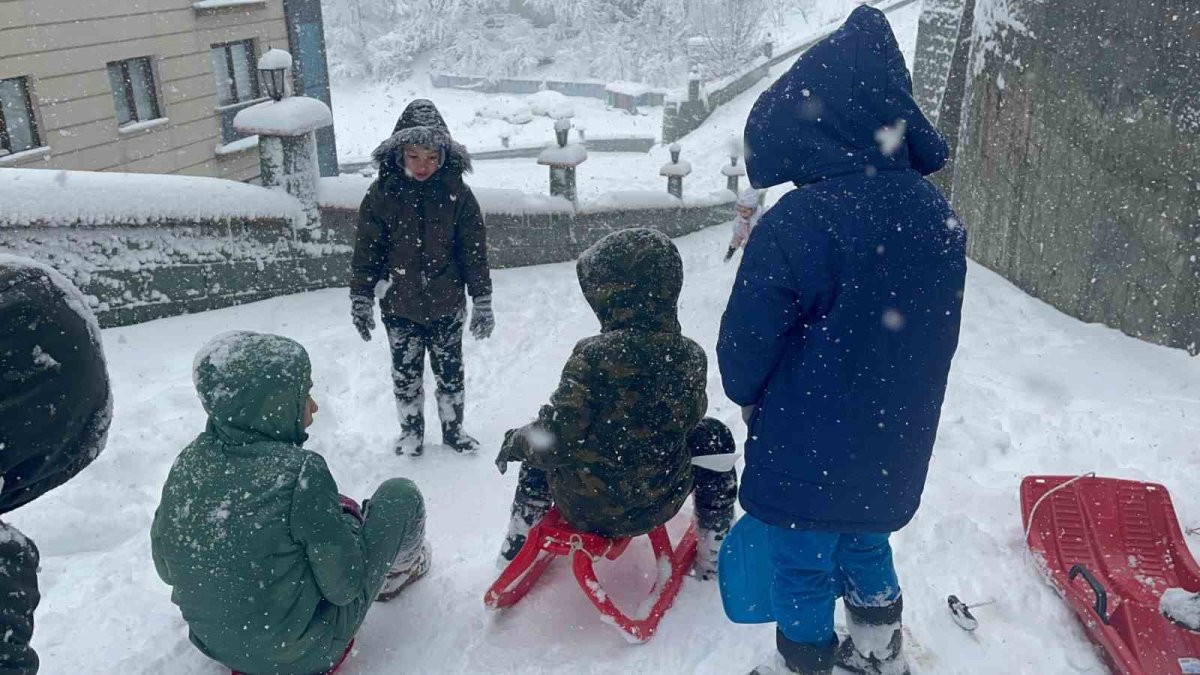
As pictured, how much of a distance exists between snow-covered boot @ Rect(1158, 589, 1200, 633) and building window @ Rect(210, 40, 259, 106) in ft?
42.0

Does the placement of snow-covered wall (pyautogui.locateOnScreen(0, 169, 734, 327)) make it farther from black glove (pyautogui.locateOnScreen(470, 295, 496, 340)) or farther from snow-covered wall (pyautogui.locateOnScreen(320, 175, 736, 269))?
black glove (pyautogui.locateOnScreen(470, 295, 496, 340))

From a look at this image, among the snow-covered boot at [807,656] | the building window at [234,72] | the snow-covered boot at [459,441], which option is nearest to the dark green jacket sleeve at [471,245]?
the snow-covered boot at [459,441]

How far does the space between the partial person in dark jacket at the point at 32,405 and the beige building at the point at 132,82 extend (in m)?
9.43

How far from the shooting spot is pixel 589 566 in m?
2.86

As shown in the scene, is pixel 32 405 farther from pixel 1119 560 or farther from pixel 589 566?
pixel 1119 560

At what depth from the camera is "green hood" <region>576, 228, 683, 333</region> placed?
263cm

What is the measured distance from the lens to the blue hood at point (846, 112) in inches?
80.2

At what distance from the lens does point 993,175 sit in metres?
7.55

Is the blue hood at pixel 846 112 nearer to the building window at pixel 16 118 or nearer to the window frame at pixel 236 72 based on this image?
the building window at pixel 16 118

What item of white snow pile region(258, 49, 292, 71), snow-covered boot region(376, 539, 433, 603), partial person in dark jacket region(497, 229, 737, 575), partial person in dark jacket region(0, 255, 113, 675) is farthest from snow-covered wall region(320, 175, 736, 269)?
partial person in dark jacket region(0, 255, 113, 675)

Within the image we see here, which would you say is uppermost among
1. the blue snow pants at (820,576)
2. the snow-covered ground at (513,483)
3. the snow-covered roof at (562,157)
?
the snow-covered roof at (562,157)

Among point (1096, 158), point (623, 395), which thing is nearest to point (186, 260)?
point (623, 395)

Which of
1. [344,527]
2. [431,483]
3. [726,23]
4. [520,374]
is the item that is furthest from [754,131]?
[726,23]

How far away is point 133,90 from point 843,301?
37.1ft
